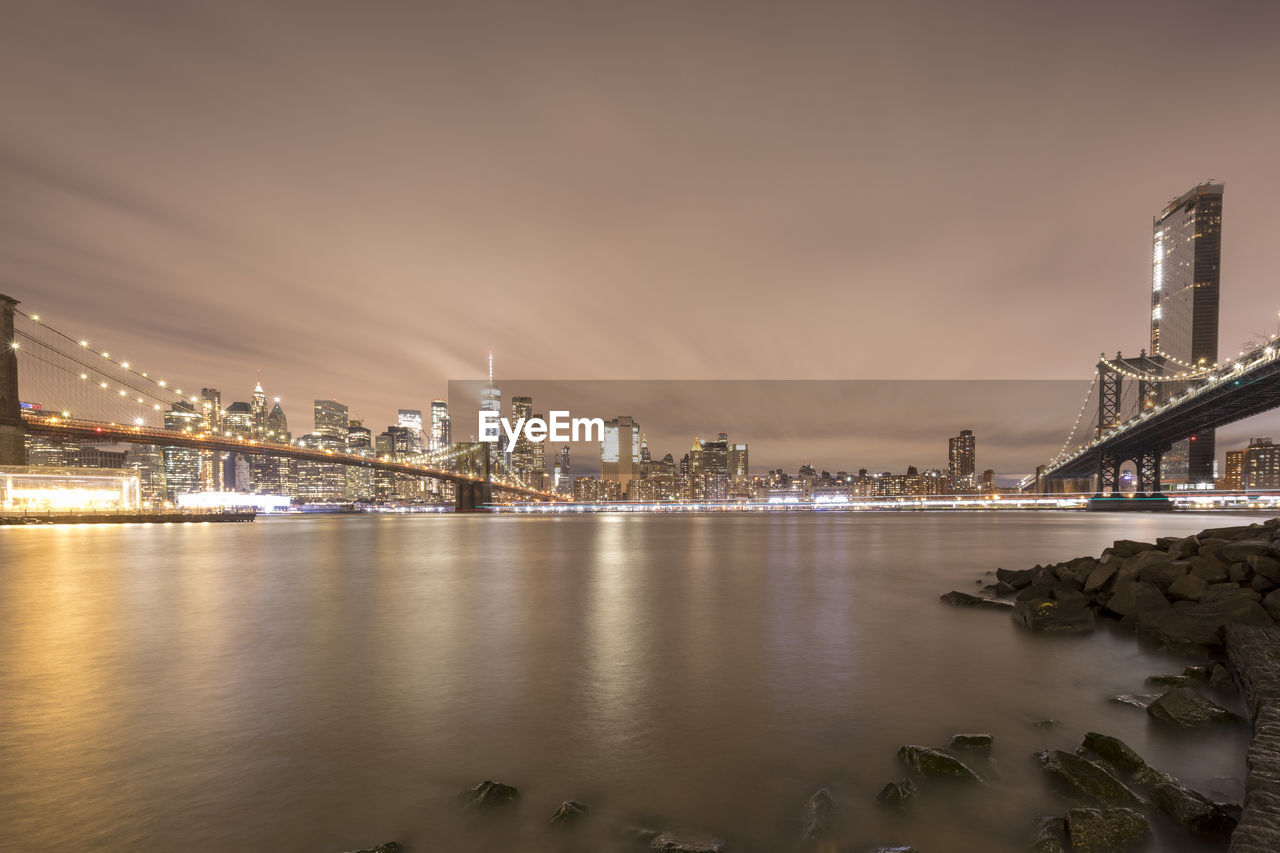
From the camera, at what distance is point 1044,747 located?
22.1 feet

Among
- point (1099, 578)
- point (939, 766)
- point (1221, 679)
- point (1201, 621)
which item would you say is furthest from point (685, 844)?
point (1099, 578)

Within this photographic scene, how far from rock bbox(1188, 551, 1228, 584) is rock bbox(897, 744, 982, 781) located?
10881 mm

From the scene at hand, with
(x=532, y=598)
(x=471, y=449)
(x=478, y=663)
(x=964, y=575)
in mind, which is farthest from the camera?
(x=471, y=449)

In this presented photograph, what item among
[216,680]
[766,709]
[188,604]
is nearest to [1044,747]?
[766,709]

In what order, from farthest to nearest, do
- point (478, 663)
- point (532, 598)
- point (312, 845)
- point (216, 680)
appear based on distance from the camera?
1. point (532, 598)
2. point (478, 663)
3. point (216, 680)
4. point (312, 845)

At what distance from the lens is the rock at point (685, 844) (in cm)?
466

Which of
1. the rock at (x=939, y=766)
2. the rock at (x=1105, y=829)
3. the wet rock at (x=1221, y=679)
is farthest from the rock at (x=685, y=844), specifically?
the wet rock at (x=1221, y=679)

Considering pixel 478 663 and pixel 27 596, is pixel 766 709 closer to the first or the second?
pixel 478 663

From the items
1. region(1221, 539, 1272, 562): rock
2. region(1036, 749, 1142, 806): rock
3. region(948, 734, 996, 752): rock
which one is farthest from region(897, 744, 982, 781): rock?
region(1221, 539, 1272, 562): rock

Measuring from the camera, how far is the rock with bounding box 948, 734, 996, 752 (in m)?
6.58

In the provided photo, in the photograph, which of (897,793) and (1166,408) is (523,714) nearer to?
(897,793)

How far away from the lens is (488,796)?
18.5 feet

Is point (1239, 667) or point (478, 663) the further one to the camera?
point (478, 663)

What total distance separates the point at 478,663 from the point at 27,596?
17.9 meters
